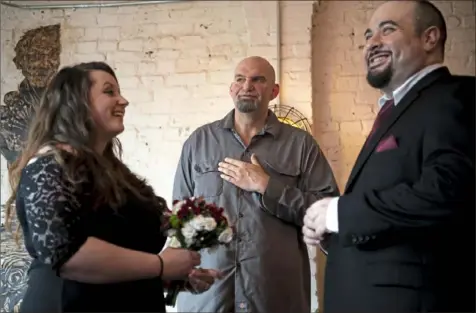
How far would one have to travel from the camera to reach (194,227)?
1.88 metres

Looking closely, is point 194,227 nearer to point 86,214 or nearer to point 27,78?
point 86,214

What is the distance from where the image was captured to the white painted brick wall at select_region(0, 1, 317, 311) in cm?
358

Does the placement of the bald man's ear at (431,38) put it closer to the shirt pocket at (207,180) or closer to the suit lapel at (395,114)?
the suit lapel at (395,114)

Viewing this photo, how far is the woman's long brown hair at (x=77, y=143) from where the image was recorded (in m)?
1.60

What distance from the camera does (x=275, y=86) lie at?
2.75m

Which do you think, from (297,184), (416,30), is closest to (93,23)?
(297,184)

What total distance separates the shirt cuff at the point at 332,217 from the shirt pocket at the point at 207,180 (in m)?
0.92

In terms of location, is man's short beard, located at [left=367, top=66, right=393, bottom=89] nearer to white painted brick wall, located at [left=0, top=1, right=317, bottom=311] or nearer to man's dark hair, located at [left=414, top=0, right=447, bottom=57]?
man's dark hair, located at [left=414, top=0, right=447, bottom=57]

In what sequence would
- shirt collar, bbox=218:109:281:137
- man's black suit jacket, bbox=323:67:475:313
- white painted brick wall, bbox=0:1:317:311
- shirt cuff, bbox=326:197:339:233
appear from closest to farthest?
1. man's black suit jacket, bbox=323:67:475:313
2. shirt cuff, bbox=326:197:339:233
3. shirt collar, bbox=218:109:281:137
4. white painted brick wall, bbox=0:1:317:311

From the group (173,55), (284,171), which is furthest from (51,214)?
(173,55)

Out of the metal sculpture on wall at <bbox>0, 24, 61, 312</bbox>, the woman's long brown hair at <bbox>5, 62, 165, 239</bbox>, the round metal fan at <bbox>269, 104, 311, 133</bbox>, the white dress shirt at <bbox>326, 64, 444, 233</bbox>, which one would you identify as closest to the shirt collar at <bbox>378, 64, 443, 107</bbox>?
the white dress shirt at <bbox>326, 64, 444, 233</bbox>

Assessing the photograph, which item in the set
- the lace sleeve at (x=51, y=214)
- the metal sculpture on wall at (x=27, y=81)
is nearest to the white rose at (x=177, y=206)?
the lace sleeve at (x=51, y=214)

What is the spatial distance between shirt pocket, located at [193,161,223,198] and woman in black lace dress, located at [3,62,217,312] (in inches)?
26.5

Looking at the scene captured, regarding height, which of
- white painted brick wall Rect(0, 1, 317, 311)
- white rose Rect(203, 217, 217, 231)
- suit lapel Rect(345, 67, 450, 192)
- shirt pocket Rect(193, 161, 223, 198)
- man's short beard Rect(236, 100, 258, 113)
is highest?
white painted brick wall Rect(0, 1, 317, 311)
